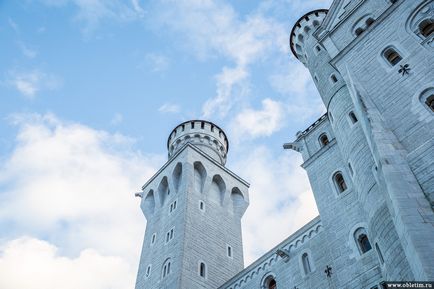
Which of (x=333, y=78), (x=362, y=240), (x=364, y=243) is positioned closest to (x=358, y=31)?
(x=333, y=78)

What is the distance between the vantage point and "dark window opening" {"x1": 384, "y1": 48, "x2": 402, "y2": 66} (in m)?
14.6

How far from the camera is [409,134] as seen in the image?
12211 mm

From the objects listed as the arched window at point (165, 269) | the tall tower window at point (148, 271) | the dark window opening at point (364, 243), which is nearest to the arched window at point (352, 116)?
the dark window opening at point (364, 243)

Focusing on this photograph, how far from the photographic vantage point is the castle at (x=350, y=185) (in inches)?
434

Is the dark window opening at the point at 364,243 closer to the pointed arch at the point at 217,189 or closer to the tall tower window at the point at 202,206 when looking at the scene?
the tall tower window at the point at 202,206

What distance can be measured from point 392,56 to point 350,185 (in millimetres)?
5427

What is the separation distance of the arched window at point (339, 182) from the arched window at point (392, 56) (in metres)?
5.44

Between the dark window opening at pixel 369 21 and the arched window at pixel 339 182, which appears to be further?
the dark window opening at pixel 369 21

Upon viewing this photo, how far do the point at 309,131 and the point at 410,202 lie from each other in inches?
472

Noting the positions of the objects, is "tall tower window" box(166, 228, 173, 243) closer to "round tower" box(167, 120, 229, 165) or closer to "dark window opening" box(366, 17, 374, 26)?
"round tower" box(167, 120, 229, 165)

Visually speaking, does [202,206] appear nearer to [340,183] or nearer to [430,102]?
[340,183]

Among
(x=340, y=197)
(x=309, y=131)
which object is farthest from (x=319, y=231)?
(x=309, y=131)

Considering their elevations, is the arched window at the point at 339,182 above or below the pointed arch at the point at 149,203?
below

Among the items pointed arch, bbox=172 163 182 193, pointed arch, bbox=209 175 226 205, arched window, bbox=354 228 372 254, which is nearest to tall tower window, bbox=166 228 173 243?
pointed arch, bbox=172 163 182 193
